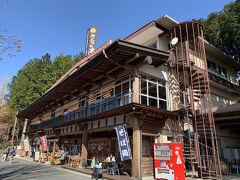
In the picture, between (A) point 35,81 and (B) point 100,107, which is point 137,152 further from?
(A) point 35,81

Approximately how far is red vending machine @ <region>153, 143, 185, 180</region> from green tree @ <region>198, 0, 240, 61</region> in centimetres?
1841

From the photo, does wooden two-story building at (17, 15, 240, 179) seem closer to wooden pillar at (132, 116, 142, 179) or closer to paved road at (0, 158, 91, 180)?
wooden pillar at (132, 116, 142, 179)

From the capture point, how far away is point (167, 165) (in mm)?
9938

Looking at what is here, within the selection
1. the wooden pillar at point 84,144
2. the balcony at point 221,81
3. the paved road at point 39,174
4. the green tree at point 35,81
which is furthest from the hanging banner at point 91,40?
the paved road at point 39,174

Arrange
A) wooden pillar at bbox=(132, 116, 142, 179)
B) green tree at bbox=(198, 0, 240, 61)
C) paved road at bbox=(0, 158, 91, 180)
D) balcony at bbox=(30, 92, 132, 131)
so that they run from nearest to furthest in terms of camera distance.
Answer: wooden pillar at bbox=(132, 116, 142, 179), paved road at bbox=(0, 158, 91, 180), balcony at bbox=(30, 92, 132, 131), green tree at bbox=(198, 0, 240, 61)

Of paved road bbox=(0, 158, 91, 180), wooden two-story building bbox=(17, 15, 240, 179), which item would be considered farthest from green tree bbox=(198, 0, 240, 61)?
paved road bbox=(0, 158, 91, 180)

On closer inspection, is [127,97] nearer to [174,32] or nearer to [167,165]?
[167,165]

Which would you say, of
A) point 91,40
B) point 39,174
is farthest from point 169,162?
point 91,40

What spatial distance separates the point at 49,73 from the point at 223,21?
33.3 m

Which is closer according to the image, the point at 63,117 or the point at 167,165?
the point at 167,165

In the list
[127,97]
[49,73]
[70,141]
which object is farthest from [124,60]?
[49,73]

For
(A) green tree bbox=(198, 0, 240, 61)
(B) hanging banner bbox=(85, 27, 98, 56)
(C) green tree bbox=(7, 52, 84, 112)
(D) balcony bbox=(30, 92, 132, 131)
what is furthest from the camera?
(C) green tree bbox=(7, 52, 84, 112)

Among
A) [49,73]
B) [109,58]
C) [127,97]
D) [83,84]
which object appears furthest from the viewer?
[49,73]

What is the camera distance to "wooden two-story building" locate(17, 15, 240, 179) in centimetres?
1102
